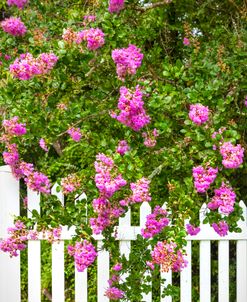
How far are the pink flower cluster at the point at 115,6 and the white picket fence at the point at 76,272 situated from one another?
1.09 meters

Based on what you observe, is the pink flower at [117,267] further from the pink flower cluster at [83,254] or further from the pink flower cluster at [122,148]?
the pink flower cluster at [122,148]

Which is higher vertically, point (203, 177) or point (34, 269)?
point (203, 177)

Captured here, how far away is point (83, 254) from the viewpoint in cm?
275

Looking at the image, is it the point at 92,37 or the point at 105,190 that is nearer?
the point at 105,190

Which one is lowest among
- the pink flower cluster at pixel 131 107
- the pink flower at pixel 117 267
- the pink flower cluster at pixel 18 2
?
the pink flower at pixel 117 267

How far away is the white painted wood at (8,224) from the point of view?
12.0 ft

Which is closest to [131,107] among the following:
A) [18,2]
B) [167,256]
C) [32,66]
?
[32,66]

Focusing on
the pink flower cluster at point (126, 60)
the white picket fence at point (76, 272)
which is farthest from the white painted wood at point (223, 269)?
the pink flower cluster at point (126, 60)

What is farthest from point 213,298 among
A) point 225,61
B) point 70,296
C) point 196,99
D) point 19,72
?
point 19,72

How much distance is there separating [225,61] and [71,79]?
884 mm

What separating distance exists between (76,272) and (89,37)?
147 cm

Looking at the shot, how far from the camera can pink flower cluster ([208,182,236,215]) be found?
8.59ft

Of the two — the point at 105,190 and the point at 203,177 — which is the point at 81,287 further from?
the point at 203,177

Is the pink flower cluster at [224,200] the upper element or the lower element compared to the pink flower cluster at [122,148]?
lower
